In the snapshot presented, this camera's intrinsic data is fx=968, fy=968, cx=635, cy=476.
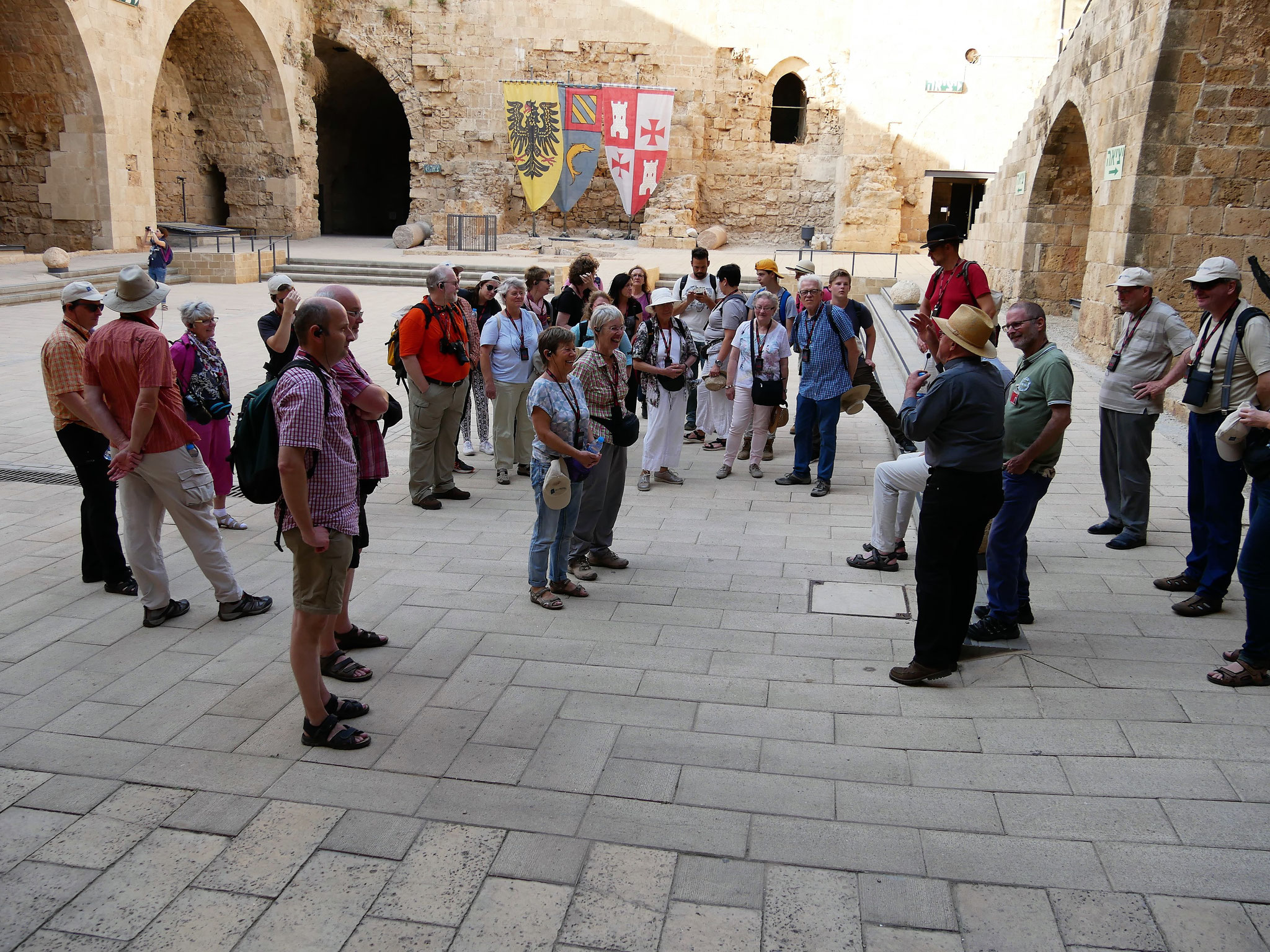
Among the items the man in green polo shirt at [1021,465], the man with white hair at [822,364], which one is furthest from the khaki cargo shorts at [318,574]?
the man with white hair at [822,364]

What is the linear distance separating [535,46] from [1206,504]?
24.9 meters

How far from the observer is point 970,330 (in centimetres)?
408

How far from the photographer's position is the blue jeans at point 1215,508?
4.88 meters

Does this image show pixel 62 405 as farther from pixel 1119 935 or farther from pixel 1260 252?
pixel 1260 252

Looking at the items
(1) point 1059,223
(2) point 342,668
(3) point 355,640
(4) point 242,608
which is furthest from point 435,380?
(1) point 1059,223

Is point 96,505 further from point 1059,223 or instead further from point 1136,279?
point 1059,223

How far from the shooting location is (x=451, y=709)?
411cm

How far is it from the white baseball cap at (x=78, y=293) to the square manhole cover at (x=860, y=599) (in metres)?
4.15

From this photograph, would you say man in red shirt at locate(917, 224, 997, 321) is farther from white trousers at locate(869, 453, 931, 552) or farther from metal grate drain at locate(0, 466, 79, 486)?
metal grate drain at locate(0, 466, 79, 486)

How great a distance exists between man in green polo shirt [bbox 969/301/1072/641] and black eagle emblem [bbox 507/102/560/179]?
2172cm

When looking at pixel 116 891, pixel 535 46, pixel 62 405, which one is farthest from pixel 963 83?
pixel 116 891

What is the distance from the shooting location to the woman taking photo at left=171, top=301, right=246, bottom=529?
559cm

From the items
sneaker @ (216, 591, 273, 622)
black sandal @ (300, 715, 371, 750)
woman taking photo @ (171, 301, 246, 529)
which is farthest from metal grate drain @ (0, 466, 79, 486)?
black sandal @ (300, 715, 371, 750)

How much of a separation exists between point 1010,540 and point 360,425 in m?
3.09
